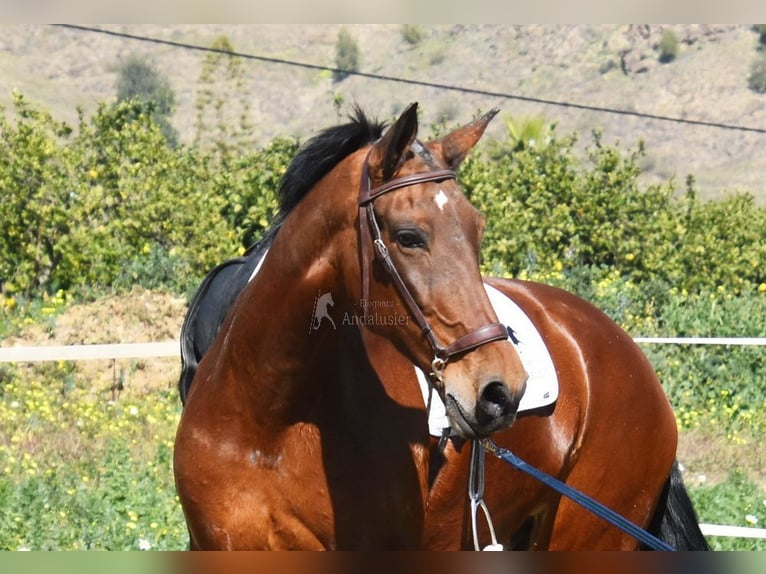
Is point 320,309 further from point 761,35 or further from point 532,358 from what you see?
point 761,35

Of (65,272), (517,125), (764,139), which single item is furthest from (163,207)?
(764,139)

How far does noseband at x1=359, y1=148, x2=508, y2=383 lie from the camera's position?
2.53m

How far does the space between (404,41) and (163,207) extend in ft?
95.1

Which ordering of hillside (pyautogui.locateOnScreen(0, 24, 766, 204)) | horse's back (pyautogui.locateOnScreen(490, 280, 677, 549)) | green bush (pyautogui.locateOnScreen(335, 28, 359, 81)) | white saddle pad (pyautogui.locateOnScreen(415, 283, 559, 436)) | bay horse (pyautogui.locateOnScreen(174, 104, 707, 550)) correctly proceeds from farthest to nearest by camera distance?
green bush (pyautogui.locateOnScreen(335, 28, 359, 81)) → hillside (pyautogui.locateOnScreen(0, 24, 766, 204)) → horse's back (pyautogui.locateOnScreen(490, 280, 677, 549)) → white saddle pad (pyautogui.locateOnScreen(415, 283, 559, 436)) → bay horse (pyautogui.locateOnScreen(174, 104, 707, 550))

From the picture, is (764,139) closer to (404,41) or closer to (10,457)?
(404,41)

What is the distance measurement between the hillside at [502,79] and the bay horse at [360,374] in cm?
3045

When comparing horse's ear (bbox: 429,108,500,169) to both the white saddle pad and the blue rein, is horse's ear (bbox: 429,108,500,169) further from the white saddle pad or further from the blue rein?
the blue rein

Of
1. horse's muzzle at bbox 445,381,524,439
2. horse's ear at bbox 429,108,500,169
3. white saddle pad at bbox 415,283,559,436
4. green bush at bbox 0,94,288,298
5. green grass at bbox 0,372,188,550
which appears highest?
horse's ear at bbox 429,108,500,169

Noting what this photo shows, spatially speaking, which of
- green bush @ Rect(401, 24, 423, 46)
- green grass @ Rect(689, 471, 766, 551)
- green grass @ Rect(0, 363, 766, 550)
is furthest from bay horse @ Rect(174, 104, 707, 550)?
green bush @ Rect(401, 24, 423, 46)

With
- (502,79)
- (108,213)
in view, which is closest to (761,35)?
(502,79)

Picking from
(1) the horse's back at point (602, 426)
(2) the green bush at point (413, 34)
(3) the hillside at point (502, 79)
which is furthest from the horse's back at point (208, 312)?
(2) the green bush at point (413, 34)

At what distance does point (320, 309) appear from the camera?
9.49 feet

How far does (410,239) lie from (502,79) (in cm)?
3418

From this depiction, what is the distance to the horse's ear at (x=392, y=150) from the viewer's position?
2701 mm
